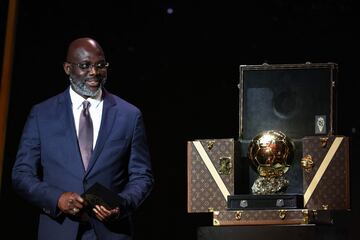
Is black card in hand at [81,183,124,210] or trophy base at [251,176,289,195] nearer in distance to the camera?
black card in hand at [81,183,124,210]

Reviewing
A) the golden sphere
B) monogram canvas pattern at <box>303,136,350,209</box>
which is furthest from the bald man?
monogram canvas pattern at <box>303,136,350,209</box>

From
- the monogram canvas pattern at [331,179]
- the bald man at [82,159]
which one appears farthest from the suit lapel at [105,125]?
the monogram canvas pattern at [331,179]

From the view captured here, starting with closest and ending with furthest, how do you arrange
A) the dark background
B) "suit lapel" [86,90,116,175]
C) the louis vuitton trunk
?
1. "suit lapel" [86,90,116,175]
2. the louis vuitton trunk
3. the dark background

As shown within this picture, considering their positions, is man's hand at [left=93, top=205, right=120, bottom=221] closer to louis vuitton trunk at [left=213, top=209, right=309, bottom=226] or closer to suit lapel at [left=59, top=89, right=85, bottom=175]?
suit lapel at [left=59, top=89, right=85, bottom=175]

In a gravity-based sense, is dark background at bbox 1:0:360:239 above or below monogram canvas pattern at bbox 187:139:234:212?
above

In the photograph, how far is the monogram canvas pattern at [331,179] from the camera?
166 inches

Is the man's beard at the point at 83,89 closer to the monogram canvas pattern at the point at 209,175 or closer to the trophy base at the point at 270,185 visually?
the monogram canvas pattern at the point at 209,175

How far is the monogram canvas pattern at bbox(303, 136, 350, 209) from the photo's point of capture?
13.8ft

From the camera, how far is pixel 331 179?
4246 mm

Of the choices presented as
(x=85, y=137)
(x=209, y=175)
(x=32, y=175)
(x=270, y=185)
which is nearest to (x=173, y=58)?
(x=209, y=175)

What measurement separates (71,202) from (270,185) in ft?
3.71

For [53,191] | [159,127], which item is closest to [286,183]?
[159,127]

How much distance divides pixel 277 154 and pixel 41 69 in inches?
56.0

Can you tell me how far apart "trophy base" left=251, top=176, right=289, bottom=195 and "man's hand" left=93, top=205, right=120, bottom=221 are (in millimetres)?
983
